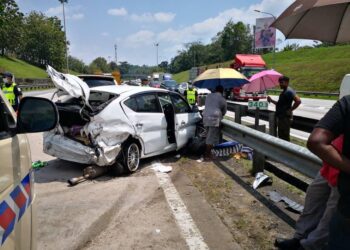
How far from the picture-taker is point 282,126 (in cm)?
856

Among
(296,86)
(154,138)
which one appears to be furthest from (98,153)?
(296,86)

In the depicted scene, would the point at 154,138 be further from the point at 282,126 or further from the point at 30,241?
→ the point at 30,241

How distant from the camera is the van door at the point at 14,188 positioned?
200 centimetres

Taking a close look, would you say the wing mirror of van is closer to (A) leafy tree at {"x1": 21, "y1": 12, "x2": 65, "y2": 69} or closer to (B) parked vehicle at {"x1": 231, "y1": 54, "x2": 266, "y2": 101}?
(B) parked vehicle at {"x1": 231, "y1": 54, "x2": 266, "y2": 101}

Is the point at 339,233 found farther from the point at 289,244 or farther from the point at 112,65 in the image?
the point at 112,65

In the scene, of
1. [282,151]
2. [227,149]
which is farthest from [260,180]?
[227,149]

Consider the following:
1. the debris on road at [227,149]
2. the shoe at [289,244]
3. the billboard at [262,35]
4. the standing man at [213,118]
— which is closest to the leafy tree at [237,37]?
the billboard at [262,35]

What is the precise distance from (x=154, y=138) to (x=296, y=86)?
132 ft

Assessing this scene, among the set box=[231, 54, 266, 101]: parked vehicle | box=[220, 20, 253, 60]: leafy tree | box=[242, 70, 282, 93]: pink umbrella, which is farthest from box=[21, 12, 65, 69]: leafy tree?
box=[242, 70, 282, 93]: pink umbrella

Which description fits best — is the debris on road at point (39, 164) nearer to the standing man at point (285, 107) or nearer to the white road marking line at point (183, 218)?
the white road marking line at point (183, 218)

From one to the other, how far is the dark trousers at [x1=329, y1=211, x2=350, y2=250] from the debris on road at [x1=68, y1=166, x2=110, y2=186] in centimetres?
517

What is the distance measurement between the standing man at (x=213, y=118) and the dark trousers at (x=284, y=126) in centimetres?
129

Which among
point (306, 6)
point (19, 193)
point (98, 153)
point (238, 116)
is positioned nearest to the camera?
point (19, 193)

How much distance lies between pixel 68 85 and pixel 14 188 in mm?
5340
